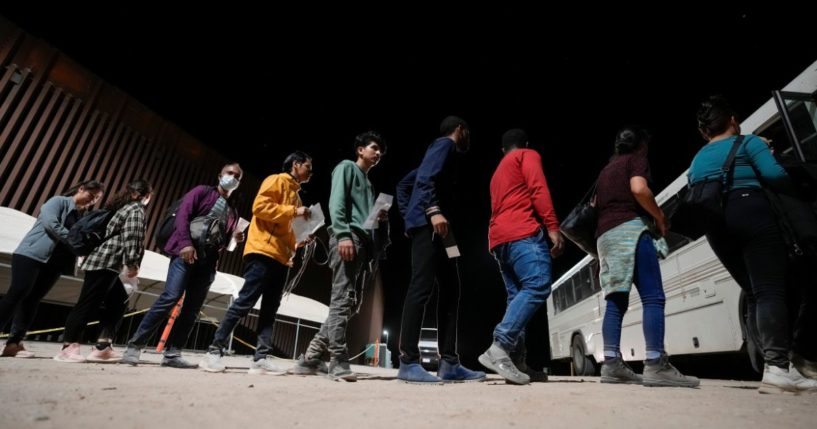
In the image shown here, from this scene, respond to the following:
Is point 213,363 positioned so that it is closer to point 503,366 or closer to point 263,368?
point 263,368

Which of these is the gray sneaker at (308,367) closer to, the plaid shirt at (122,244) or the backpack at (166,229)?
the backpack at (166,229)

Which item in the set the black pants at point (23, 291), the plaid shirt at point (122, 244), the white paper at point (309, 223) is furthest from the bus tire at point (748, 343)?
the black pants at point (23, 291)

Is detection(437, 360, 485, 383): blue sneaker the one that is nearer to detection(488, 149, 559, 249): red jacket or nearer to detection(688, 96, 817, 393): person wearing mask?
detection(488, 149, 559, 249): red jacket

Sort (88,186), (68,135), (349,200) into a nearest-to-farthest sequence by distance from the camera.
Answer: (349,200) → (88,186) → (68,135)

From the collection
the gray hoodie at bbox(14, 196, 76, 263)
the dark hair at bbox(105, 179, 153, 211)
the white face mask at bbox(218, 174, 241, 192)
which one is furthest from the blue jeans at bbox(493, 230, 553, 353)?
the gray hoodie at bbox(14, 196, 76, 263)

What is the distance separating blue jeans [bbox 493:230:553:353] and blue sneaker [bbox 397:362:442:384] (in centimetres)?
50

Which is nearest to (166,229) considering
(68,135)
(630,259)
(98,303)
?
(98,303)

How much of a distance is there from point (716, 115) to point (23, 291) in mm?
5711

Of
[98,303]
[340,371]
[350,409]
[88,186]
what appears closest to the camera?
[350,409]

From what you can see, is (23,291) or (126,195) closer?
(23,291)

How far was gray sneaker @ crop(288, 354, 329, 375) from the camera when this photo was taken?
296 centimetres

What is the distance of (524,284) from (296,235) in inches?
78.2

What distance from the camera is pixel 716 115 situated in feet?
8.75

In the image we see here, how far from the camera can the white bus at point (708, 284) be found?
308cm
